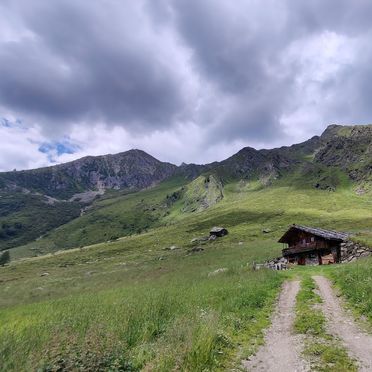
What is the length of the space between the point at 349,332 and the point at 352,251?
132 ft

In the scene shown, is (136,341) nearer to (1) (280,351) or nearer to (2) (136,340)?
(2) (136,340)

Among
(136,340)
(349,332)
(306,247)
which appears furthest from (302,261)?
(136,340)

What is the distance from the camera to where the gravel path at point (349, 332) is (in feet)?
36.4

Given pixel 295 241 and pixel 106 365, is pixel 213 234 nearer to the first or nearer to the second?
pixel 295 241

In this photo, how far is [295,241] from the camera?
6794 centimetres

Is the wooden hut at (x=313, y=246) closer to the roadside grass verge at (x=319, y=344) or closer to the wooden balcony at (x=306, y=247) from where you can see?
the wooden balcony at (x=306, y=247)

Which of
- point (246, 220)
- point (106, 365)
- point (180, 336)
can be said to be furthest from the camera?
point (246, 220)

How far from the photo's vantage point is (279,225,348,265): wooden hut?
5501 cm

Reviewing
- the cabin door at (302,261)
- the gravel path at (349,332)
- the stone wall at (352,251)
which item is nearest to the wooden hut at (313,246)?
the cabin door at (302,261)

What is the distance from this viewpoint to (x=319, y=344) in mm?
12383

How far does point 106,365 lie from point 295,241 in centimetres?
6297

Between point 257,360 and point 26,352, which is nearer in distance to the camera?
point 26,352

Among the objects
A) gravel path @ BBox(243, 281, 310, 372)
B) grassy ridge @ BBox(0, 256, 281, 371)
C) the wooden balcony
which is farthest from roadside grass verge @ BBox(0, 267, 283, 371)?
the wooden balcony

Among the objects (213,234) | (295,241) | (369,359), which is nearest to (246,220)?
(213,234)
